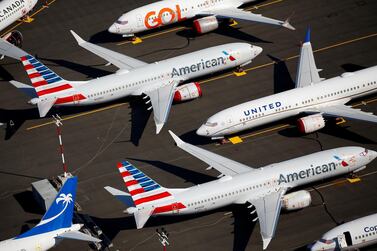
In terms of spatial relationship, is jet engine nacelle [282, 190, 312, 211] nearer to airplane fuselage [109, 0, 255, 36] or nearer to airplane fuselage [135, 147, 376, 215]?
airplane fuselage [135, 147, 376, 215]

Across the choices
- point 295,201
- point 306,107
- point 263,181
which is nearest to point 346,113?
point 306,107

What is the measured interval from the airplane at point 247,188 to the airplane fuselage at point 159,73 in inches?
644

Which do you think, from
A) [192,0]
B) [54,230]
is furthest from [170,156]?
[192,0]

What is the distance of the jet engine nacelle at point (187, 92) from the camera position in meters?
121

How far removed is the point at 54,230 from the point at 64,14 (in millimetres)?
53329

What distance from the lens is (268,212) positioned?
99938mm

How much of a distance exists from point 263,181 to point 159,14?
3960cm

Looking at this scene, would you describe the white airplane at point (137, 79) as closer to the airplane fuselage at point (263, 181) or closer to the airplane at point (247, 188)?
the airplane at point (247, 188)

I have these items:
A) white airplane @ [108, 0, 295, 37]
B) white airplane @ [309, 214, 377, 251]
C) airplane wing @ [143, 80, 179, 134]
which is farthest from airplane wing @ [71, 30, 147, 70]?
white airplane @ [309, 214, 377, 251]

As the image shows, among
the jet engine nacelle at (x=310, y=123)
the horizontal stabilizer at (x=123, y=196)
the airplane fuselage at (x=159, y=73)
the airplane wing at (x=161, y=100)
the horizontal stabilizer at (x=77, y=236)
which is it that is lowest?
the horizontal stabilizer at (x=77, y=236)

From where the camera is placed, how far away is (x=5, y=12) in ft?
449

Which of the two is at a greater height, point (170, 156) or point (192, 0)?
point (192, 0)

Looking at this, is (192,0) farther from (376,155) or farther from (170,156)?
(376,155)

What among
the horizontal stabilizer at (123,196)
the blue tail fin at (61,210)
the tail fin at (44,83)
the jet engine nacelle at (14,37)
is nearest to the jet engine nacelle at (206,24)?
the tail fin at (44,83)
